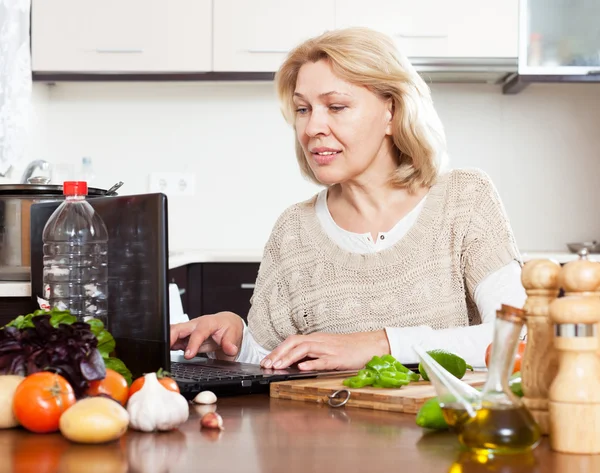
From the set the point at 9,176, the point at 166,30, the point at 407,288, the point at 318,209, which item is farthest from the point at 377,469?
the point at 166,30

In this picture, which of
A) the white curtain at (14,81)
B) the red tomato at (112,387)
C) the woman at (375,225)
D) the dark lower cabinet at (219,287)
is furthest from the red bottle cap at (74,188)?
the dark lower cabinet at (219,287)

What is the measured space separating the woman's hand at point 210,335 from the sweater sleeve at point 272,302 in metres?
0.29

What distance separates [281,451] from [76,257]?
83 centimetres

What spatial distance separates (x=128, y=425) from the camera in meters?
0.90

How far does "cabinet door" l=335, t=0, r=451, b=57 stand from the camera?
338 centimetres

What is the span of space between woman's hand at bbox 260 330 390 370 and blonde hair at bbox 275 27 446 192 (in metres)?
0.61

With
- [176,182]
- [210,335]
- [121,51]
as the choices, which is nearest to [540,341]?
[210,335]

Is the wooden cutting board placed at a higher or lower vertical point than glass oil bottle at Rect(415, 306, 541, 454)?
lower

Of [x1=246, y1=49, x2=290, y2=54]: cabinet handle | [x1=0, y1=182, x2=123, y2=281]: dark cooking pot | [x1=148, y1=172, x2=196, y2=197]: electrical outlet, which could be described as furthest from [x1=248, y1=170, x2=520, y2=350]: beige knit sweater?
[x1=148, y1=172, x2=196, y2=197]: electrical outlet

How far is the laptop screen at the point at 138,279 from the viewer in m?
1.07

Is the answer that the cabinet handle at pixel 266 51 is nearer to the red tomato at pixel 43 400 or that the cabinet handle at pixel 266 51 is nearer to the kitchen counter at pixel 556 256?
the kitchen counter at pixel 556 256

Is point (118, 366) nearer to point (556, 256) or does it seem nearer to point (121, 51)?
point (556, 256)

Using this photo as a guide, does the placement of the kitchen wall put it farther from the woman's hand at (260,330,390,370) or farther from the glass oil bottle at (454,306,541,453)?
the glass oil bottle at (454,306,541,453)

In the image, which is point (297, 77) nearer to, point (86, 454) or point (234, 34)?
point (86, 454)
